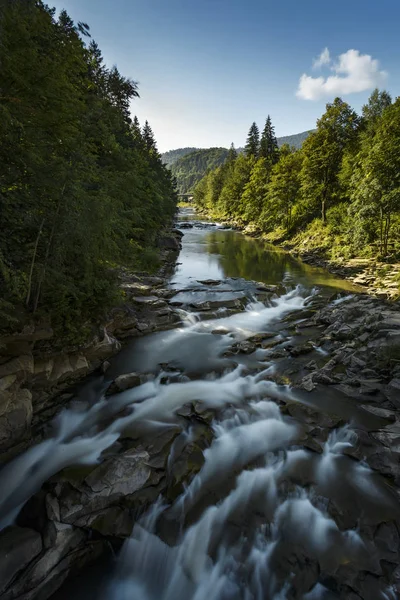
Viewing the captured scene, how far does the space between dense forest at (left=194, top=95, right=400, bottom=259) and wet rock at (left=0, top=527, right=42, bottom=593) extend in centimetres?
2198

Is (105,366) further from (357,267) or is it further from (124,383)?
(357,267)

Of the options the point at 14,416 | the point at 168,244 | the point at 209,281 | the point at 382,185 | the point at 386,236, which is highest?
the point at 382,185

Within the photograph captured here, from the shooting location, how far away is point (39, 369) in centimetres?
705

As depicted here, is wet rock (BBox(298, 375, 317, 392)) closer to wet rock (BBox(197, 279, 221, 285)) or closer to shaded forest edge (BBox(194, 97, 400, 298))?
shaded forest edge (BBox(194, 97, 400, 298))

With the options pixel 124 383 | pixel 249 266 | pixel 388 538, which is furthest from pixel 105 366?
pixel 249 266

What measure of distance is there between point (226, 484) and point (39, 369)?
16.6ft

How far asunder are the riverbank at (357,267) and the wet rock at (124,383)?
13277 millimetres

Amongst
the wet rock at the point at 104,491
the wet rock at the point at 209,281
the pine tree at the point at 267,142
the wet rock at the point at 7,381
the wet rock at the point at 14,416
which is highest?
the pine tree at the point at 267,142

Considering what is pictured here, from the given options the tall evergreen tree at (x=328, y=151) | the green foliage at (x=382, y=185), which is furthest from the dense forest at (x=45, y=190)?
the tall evergreen tree at (x=328, y=151)

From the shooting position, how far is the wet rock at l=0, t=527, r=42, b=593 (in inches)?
147

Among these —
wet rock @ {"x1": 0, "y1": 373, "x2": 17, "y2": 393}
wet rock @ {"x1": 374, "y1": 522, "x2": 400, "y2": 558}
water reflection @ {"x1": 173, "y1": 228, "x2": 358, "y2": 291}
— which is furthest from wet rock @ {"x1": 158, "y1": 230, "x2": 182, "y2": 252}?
wet rock @ {"x1": 374, "y1": 522, "x2": 400, "y2": 558}

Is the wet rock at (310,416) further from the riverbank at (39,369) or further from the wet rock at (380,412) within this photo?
the riverbank at (39,369)

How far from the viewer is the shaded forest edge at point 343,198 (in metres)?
18.6

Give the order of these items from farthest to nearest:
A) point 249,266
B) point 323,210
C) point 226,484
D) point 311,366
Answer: point 323,210 → point 249,266 → point 311,366 → point 226,484
